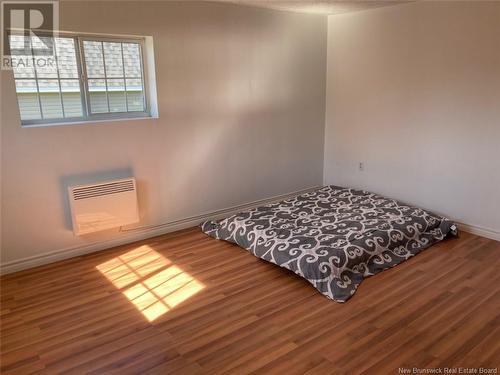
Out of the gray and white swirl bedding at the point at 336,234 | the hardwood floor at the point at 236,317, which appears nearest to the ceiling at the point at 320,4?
the gray and white swirl bedding at the point at 336,234

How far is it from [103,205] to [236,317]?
163 centimetres

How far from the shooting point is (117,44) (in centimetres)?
361

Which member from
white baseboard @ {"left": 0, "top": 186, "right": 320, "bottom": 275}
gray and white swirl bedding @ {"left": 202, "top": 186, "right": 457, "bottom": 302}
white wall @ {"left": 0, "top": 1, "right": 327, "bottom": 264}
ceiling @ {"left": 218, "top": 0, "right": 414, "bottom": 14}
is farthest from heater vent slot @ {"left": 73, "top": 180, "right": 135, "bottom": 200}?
ceiling @ {"left": 218, "top": 0, "right": 414, "bottom": 14}

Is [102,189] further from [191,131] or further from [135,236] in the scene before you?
[191,131]

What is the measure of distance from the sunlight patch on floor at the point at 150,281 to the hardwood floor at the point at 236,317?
0.01 metres

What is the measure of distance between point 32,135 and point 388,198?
11.6 feet

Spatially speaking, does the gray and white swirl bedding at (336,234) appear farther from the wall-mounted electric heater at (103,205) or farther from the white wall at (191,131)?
the wall-mounted electric heater at (103,205)

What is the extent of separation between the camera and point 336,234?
347 cm

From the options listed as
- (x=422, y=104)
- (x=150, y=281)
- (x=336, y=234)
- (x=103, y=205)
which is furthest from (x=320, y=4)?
(x=150, y=281)

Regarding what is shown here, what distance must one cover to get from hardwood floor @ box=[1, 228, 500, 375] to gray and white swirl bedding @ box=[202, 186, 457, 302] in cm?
11

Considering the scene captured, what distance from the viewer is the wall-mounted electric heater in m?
3.39

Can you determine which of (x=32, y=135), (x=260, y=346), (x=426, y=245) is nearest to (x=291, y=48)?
(x=426, y=245)

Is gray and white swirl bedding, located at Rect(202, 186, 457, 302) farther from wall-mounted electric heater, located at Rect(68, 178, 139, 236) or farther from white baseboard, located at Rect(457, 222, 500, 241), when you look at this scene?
wall-mounted electric heater, located at Rect(68, 178, 139, 236)

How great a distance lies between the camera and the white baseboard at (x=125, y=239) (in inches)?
131
